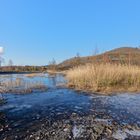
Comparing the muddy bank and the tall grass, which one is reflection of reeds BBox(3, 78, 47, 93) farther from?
the muddy bank

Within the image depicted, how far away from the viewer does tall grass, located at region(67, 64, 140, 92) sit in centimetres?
1222

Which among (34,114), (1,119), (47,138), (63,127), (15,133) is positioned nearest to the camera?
(47,138)

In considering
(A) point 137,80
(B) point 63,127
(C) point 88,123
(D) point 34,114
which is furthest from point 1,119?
(A) point 137,80

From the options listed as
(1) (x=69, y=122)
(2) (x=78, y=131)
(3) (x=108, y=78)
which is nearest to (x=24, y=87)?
(3) (x=108, y=78)

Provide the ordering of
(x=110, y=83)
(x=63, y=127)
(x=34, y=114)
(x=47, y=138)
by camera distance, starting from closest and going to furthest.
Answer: (x=47, y=138)
(x=63, y=127)
(x=34, y=114)
(x=110, y=83)

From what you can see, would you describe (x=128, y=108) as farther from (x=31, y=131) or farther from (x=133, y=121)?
(x=31, y=131)

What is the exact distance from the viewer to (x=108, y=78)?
40.9ft

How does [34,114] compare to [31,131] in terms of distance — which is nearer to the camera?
[31,131]

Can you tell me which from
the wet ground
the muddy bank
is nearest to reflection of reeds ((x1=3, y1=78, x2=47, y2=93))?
the wet ground

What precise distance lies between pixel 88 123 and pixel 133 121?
1180 mm

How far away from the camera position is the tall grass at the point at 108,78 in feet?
40.1

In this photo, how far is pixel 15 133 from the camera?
15.1 feet

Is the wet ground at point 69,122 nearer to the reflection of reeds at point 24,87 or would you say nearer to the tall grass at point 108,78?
the reflection of reeds at point 24,87

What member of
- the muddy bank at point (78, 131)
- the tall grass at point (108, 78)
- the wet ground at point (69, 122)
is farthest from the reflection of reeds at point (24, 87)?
the muddy bank at point (78, 131)
